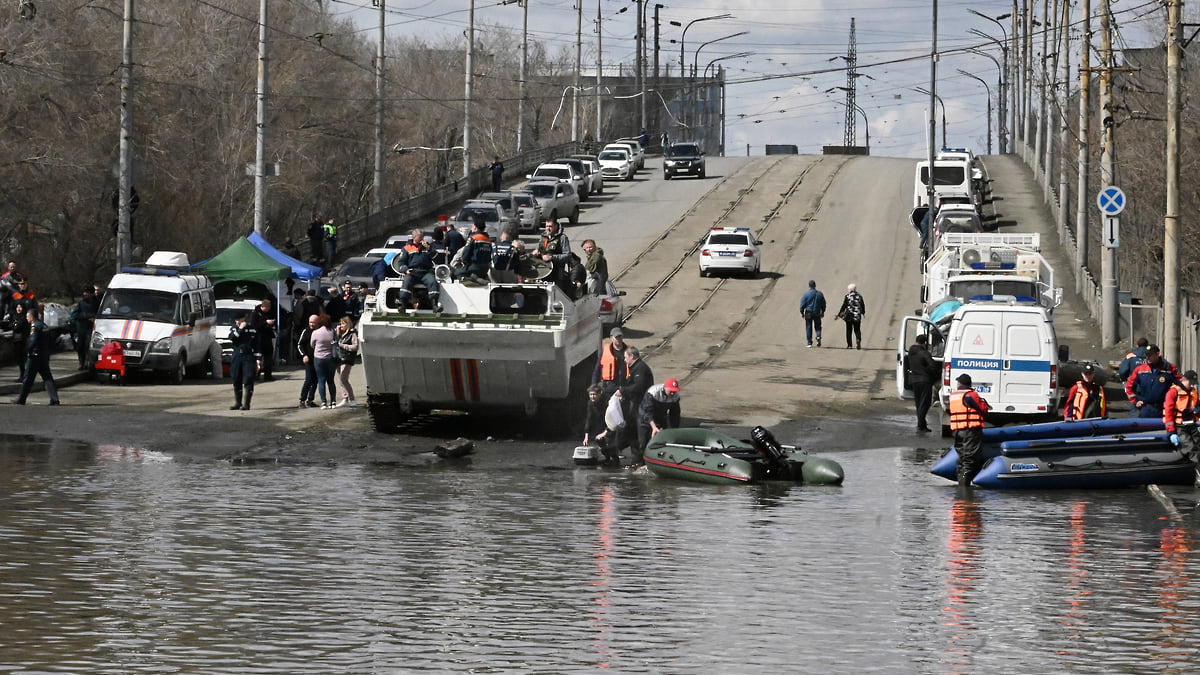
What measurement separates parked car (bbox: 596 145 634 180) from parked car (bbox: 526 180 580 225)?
15.4m

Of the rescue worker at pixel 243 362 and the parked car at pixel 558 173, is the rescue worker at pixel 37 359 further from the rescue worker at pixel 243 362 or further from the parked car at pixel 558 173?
the parked car at pixel 558 173

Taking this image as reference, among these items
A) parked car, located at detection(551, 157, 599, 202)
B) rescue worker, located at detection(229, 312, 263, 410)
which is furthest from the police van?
parked car, located at detection(551, 157, 599, 202)

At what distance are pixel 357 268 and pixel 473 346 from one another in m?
22.5

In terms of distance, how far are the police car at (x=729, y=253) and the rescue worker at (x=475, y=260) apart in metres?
26.2

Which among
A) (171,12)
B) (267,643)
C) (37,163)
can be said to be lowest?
(267,643)

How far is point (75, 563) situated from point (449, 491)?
6672mm

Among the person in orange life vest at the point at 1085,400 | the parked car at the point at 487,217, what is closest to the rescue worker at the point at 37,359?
the person in orange life vest at the point at 1085,400

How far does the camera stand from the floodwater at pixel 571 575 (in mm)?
11461

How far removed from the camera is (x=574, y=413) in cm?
2658

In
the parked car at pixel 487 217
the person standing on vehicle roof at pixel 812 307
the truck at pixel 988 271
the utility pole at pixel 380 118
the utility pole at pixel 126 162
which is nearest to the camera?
the truck at pixel 988 271

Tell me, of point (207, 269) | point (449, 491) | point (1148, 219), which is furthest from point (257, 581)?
point (1148, 219)

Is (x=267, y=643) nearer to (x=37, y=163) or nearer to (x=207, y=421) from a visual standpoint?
(x=207, y=421)

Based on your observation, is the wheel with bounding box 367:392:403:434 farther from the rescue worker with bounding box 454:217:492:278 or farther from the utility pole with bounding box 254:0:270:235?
the utility pole with bounding box 254:0:270:235

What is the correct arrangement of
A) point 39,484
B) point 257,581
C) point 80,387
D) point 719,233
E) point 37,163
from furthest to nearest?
point 719,233 → point 37,163 → point 80,387 → point 39,484 → point 257,581
